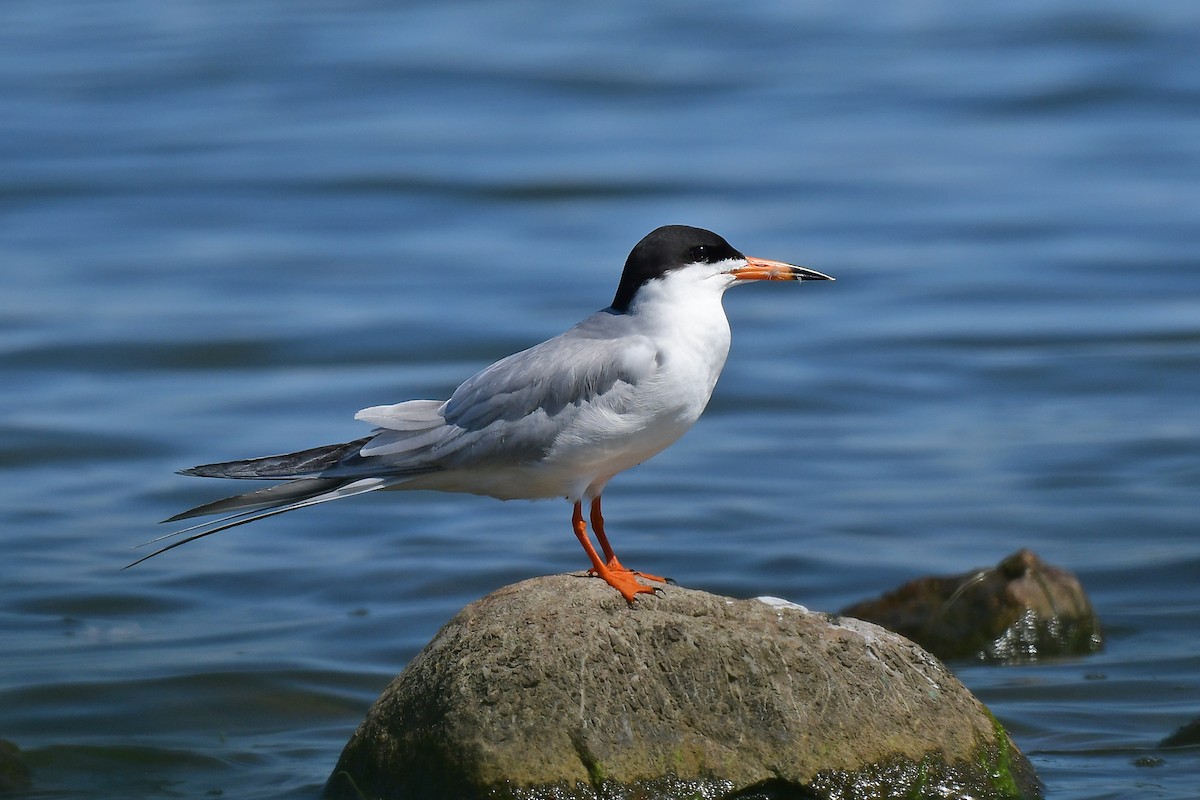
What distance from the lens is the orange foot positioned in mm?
6820

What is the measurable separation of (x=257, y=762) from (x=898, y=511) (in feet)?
17.3

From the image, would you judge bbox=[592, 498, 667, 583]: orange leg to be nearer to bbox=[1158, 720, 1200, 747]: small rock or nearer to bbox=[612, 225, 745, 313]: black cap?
bbox=[612, 225, 745, 313]: black cap

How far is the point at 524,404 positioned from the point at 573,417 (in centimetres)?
24

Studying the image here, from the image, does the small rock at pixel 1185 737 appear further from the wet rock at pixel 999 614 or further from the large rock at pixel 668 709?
the large rock at pixel 668 709

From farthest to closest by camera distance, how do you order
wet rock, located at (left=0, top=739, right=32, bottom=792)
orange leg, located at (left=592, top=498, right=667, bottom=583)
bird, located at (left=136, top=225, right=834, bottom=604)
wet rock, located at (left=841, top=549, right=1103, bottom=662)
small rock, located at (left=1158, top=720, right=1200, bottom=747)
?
wet rock, located at (left=841, top=549, right=1103, bottom=662) < wet rock, located at (left=0, top=739, right=32, bottom=792) < small rock, located at (left=1158, top=720, right=1200, bottom=747) < orange leg, located at (left=592, top=498, right=667, bottom=583) < bird, located at (left=136, top=225, right=834, bottom=604)

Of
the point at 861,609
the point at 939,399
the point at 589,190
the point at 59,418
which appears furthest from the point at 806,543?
the point at 589,190

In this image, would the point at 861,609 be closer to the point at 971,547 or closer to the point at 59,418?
the point at 971,547

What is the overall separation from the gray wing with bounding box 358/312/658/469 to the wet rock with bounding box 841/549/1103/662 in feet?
10.2

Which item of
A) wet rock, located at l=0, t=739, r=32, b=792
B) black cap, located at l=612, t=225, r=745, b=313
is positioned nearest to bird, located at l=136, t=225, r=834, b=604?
black cap, located at l=612, t=225, r=745, b=313

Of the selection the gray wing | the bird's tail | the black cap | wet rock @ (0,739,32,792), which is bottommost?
wet rock @ (0,739,32,792)

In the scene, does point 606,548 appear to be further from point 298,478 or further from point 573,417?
point 298,478

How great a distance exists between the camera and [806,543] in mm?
11539

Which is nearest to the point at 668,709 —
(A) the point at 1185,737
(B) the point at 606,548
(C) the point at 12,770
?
(B) the point at 606,548

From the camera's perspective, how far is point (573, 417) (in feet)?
22.9
